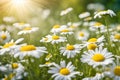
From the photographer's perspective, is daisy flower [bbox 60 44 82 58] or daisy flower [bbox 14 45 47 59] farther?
daisy flower [bbox 60 44 82 58]

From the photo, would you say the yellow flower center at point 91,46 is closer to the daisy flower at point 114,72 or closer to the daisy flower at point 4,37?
the daisy flower at point 114,72

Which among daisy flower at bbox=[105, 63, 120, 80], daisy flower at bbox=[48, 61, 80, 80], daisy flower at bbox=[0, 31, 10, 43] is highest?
daisy flower at bbox=[0, 31, 10, 43]

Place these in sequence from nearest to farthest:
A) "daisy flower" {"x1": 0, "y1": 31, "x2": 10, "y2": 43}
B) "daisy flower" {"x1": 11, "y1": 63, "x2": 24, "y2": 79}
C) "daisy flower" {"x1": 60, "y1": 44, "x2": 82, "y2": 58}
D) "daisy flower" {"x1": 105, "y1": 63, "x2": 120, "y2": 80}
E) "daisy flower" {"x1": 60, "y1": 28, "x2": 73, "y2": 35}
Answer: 1. "daisy flower" {"x1": 105, "y1": 63, "x2": 120, "y2": 80}
2. "daisy flower" {"x1": 11, "y1": 63, "x2": 24, "y2": 79}
3. "daisy flower" {"x1": 60, "y1": 44, "x2": 82, "y2": 58}
4. "daisy flower" {"x1": 60, "y1": 28, "x2": 73, "y2": 35}
5. "daisy flower" {"x1": 0, "y1": 31, "x2": 10, "y2": 43}

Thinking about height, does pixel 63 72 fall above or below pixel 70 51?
below

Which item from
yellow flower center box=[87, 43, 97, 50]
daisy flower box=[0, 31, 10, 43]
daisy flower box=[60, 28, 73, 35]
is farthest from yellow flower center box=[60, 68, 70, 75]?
daisy flower box=[0, 31, 10, 43]

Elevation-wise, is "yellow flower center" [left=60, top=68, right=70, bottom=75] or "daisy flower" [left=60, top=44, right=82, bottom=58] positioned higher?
"daisy flower" [left=60, top=44, right=82, bottom=58]

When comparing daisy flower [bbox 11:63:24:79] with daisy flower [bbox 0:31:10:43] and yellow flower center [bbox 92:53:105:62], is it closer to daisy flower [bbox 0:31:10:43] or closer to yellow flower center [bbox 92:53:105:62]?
yellow flower center [bbox 92:53:105:62]

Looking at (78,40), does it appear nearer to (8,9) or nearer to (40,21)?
(40,21)

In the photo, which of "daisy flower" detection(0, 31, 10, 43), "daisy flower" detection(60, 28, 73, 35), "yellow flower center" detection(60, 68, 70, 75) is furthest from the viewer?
"daisy flower" detection(0, 31, 10, 43)

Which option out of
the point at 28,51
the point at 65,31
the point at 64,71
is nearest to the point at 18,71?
the point at 28,51

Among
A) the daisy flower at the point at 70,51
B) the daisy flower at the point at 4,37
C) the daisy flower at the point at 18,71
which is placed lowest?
the daisy flower at the point at 18,71

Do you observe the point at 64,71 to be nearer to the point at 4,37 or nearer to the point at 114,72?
the point at 114,72

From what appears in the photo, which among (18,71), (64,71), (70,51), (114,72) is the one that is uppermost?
(70,51)

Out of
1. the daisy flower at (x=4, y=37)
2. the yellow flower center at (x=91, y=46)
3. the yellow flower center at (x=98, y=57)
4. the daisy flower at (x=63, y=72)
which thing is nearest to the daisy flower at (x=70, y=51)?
the yellow flower center at (x=91, y=46)
